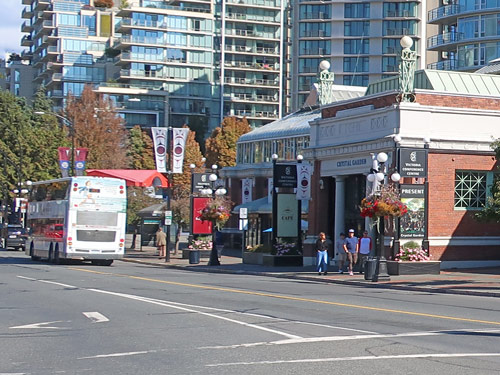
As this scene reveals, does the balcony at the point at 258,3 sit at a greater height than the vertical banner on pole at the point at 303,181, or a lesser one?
greater

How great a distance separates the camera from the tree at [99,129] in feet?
273

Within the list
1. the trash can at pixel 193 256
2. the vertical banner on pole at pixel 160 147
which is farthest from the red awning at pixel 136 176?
the trash can at pixel 193 256

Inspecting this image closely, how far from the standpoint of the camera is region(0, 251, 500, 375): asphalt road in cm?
1180

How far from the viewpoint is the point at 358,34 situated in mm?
108125

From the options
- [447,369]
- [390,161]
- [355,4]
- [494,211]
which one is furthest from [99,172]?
[355,4]

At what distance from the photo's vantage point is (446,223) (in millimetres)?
37750

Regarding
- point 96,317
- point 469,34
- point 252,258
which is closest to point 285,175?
point 252,258

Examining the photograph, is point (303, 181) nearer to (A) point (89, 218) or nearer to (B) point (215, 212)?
(B) point (215, 212)

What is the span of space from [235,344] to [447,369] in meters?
3.55

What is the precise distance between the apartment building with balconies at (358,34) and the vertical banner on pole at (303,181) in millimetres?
63946

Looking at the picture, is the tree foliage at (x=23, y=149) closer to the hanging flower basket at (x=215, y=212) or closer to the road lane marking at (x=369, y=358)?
the hanging flower basket at (x=215, y=212)

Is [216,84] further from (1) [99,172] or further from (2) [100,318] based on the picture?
(2) [100,318]

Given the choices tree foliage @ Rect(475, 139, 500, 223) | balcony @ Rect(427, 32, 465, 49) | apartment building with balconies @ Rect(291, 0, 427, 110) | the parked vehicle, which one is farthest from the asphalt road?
apartment building with balconies @ Rect(291, 0, 427, 110)

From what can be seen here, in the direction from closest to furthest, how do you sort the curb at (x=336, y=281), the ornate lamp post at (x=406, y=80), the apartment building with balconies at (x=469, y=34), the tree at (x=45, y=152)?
the curb at (x=336, y=281), the ornate lamp post at (x=406, y=80), the apartment building with balconies at (x=469, y=34), the tree at (x=45, y=152)
